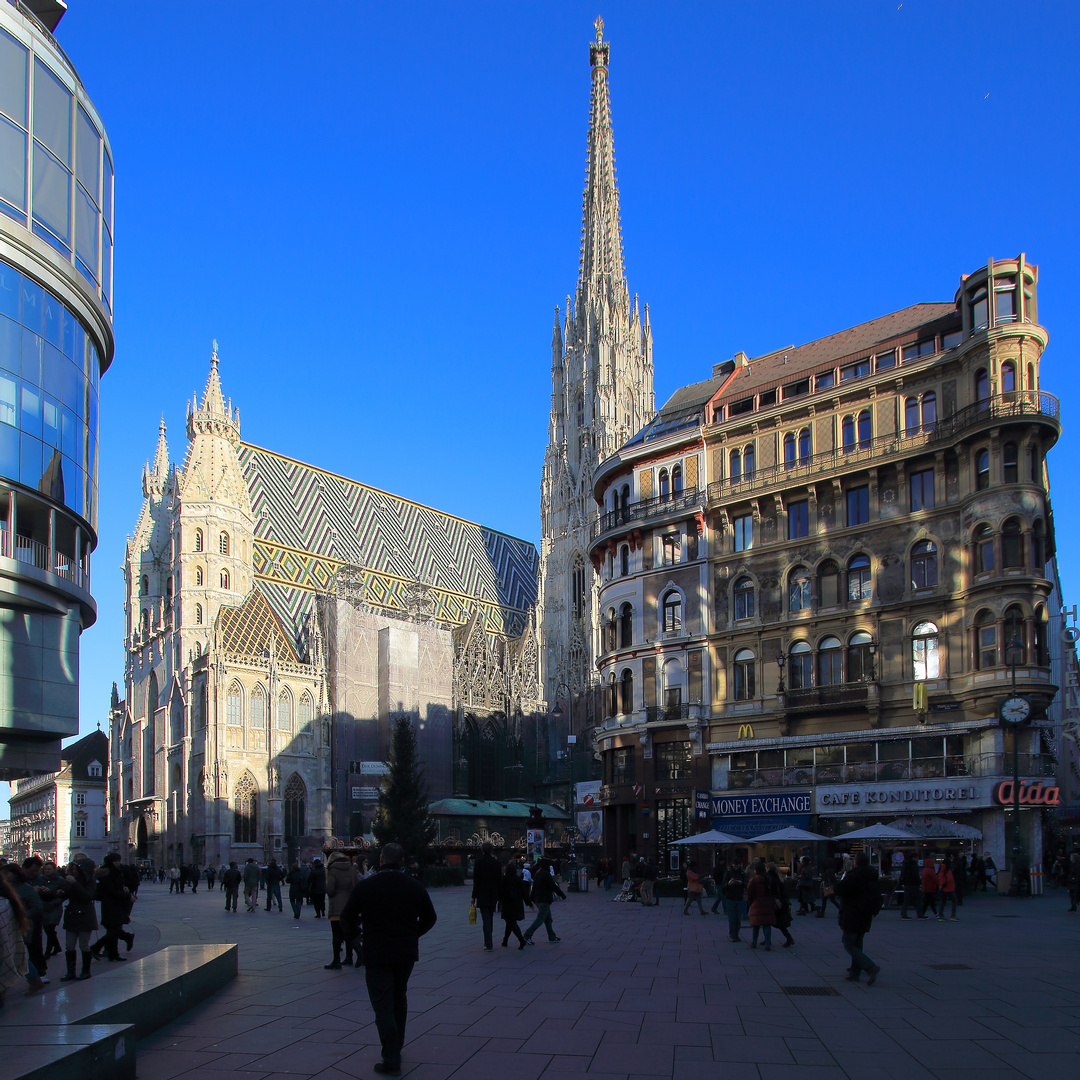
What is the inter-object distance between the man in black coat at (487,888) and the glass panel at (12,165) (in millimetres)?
19519

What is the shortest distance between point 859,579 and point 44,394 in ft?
81.6

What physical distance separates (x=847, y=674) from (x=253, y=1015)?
27834 millimetres

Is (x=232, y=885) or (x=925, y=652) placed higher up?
(x=925, y=652)

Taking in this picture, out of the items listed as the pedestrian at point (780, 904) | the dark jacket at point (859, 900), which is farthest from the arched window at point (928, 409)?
the dark jacket at point (859, 900)

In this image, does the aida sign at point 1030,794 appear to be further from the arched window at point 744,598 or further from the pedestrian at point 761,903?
the pedestrian at point 761,903

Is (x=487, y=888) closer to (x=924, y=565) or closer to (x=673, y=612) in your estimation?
(x=924, y=565)

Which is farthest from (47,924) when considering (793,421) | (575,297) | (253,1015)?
(575,297)

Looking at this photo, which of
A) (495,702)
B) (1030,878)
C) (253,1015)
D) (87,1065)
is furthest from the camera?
(495,702)

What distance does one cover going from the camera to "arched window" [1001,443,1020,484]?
32625 millimetres

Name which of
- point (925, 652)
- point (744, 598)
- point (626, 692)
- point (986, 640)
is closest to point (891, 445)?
point (925, 652)

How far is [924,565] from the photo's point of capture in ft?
114

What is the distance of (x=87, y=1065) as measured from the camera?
24.1ft

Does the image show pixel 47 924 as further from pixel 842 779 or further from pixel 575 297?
pixel 575 297

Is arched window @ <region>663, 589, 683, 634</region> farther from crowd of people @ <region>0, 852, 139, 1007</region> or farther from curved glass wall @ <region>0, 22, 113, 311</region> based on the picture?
crowd of people @ <region>0, 852, 139, 1007</region>
